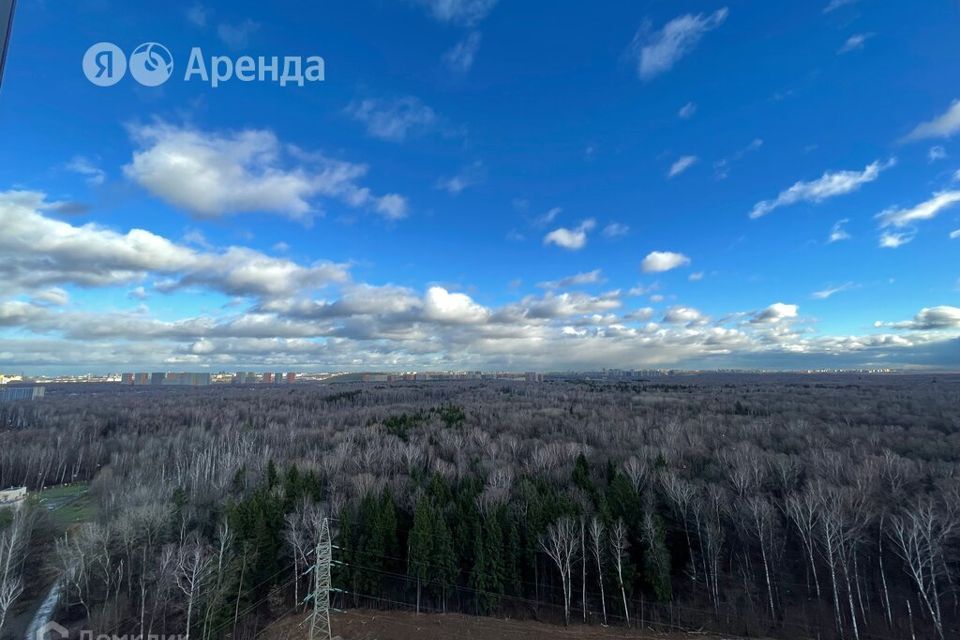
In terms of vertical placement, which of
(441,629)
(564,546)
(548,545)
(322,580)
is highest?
(322,580)

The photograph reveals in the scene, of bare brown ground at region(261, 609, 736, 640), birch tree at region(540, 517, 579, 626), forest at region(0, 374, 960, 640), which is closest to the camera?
bare brown ground at region(261, 609, 736, 640)

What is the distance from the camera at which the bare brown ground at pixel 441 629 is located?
30500 mm

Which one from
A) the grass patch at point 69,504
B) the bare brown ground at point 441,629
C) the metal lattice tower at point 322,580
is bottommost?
the bare brown ground at point 441,629

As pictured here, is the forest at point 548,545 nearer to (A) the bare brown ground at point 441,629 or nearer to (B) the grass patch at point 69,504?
(A) the bare brown ground at point 441,629

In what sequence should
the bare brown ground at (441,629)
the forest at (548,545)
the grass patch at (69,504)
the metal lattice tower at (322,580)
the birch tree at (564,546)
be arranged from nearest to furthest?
the metal lattice tower at (322,580), the bare brown ground at (441,629), the forest at (548,545), the birch tree at (564,546), the grass patch at (69,504)

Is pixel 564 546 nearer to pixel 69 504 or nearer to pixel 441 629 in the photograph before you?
pixel 441 629

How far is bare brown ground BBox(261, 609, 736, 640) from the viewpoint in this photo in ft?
100

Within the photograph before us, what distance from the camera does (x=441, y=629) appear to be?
3184 cm

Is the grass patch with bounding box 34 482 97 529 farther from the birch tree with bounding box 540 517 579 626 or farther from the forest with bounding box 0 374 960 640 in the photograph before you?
the birch tree with bounding box 540 517 579 626

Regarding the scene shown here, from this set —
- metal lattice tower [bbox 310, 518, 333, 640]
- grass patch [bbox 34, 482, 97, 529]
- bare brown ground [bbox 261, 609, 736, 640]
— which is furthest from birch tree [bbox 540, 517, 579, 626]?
grass patch [bbox 34, 482, 97, 529]

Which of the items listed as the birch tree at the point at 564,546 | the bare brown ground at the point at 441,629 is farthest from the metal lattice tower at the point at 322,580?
the birch tree at the point at 564,546

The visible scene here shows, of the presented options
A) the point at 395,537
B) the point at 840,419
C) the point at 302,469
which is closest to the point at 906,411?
the point at 840,419

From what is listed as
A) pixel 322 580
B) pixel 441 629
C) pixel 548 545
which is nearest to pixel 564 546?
pixel 548 545

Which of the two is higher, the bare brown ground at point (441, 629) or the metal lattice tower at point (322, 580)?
the metal lattice tower at point (322, 580)
